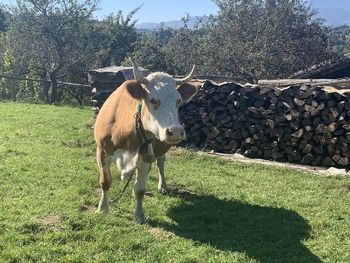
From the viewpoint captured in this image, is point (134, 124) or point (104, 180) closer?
point (134, 124)

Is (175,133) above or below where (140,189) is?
above

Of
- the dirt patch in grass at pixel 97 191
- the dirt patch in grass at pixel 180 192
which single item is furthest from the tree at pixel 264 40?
the dirt patch in grass at pixel 97 191

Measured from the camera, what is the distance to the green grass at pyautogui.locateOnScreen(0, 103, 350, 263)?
433 cm

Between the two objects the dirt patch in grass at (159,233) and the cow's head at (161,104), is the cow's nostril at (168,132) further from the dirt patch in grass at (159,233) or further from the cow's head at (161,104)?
the dirt patch in grass at (159,233)

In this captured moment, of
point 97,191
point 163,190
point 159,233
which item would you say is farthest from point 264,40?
point 159,233

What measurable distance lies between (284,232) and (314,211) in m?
0.94

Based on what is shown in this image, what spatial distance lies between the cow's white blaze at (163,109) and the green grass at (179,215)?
1.06 metres

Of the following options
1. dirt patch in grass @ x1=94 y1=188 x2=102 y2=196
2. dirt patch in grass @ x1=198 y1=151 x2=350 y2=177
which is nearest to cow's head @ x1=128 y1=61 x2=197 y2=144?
dirt patch in grass @ x1=94 y1=188 x2=102 y2=196

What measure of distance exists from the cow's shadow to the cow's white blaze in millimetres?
1089

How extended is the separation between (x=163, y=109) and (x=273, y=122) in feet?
15.9

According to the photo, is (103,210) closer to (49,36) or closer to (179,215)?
(179,215)

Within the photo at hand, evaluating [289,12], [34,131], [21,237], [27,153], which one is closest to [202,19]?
[289,12]

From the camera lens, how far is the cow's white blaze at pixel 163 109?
445 cm

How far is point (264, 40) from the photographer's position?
17.3 metres
